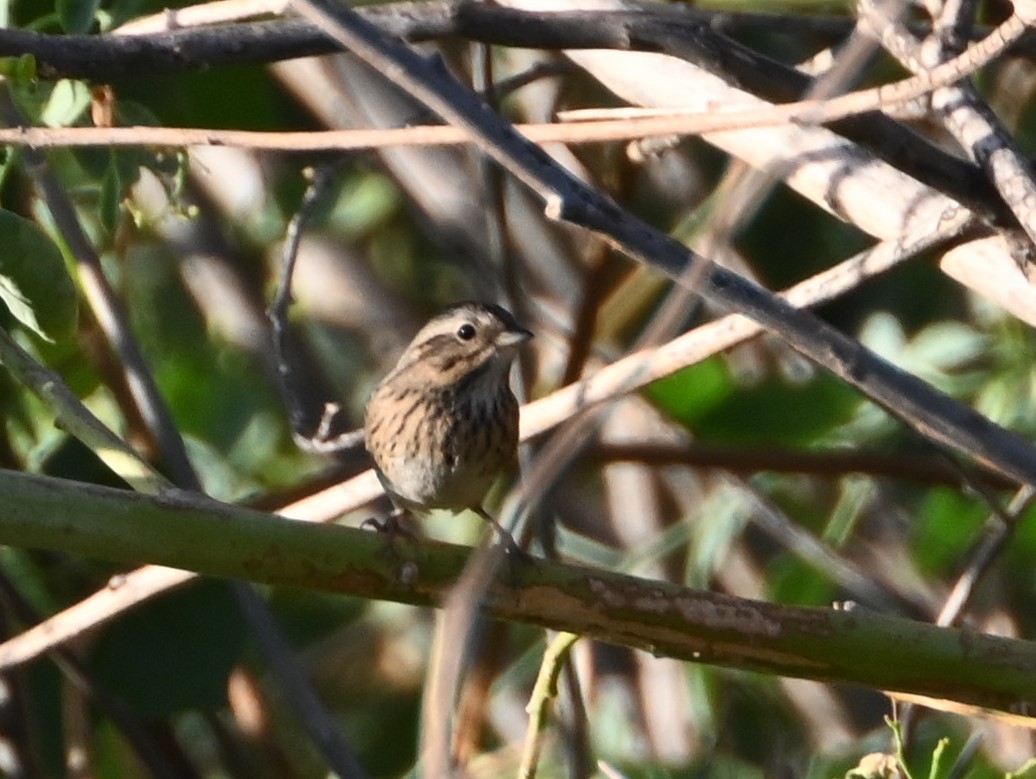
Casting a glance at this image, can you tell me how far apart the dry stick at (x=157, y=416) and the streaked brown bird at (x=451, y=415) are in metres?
0.41

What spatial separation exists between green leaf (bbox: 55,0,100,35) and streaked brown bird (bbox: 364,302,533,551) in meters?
1.05

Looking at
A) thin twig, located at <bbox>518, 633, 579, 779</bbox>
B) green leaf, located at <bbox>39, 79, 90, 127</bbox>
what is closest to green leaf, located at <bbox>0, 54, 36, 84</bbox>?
green leaf, located at <bbox>39, 79, 90, 127</bbox>

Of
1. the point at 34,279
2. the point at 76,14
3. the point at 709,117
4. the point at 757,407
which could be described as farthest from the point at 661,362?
the point at 757,407

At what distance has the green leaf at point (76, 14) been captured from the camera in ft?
7.98

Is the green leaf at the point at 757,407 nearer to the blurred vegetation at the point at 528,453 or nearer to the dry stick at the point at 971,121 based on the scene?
the blurred vegetation at the point at 528,453

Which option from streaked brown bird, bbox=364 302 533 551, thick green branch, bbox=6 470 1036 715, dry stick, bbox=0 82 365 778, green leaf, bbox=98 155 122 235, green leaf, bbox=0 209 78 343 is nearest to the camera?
thick green branch, bbox=6 470 1036 715

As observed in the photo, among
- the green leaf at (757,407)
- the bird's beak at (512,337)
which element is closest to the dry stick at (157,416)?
the bird's beak at (512,337)

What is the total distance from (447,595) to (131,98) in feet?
4.55

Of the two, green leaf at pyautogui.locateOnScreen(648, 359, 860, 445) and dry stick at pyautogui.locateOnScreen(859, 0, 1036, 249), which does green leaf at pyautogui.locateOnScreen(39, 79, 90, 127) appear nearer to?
dry stick at pyautogui.locateOnScreen(859, 0, 1036, 249)

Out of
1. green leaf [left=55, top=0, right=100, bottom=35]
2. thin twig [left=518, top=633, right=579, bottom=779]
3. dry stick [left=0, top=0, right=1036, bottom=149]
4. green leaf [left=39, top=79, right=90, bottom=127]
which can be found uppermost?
green leaf [left=55, top=0, right=100, bottom=35]

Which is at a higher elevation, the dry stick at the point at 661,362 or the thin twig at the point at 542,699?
the dry stick at the point at 661,362

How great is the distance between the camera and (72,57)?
2.05 metres

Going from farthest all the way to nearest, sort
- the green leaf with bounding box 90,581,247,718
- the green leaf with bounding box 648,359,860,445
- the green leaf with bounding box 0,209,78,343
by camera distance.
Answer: the green leaf with bounding box 648,359,860,445 < the green leaf with bounding box 90,581,247,718 < the green leaf with bounding box 0,209,78,343

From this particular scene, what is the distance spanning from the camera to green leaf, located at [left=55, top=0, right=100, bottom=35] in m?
2.43
